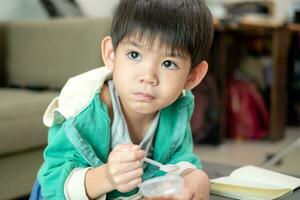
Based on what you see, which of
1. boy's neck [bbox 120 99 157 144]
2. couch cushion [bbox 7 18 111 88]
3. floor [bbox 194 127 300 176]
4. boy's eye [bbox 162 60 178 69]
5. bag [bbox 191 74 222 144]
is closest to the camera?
boy's eye [bbox 162 60 178 69]

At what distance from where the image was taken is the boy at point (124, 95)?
854 mm

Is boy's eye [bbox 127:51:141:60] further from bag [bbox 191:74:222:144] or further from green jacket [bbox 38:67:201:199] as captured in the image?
bag [bbox 191:74:222:144]

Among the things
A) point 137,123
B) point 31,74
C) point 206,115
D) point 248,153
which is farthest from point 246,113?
point 137,123

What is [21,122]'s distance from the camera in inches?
59.3

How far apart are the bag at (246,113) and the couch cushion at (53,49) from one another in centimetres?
141

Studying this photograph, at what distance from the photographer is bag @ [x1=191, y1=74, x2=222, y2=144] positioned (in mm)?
2803

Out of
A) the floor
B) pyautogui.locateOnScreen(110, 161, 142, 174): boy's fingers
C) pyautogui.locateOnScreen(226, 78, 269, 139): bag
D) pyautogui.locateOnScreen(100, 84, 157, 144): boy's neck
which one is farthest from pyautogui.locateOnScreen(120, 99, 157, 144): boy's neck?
pyautogui.locateOnScreen(226, 78, 269, 139): bag

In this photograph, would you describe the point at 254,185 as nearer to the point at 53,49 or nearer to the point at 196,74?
the point at 196,74

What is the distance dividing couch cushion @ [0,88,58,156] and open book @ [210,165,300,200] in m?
0.66

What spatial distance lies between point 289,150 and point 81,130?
1646mm

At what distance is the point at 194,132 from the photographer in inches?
111

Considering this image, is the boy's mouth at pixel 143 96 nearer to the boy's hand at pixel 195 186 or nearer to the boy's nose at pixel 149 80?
the boy's nose at pixel 149 80

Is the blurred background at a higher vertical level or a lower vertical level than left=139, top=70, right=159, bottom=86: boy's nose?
lower

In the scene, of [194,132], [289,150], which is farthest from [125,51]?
[194,132]
